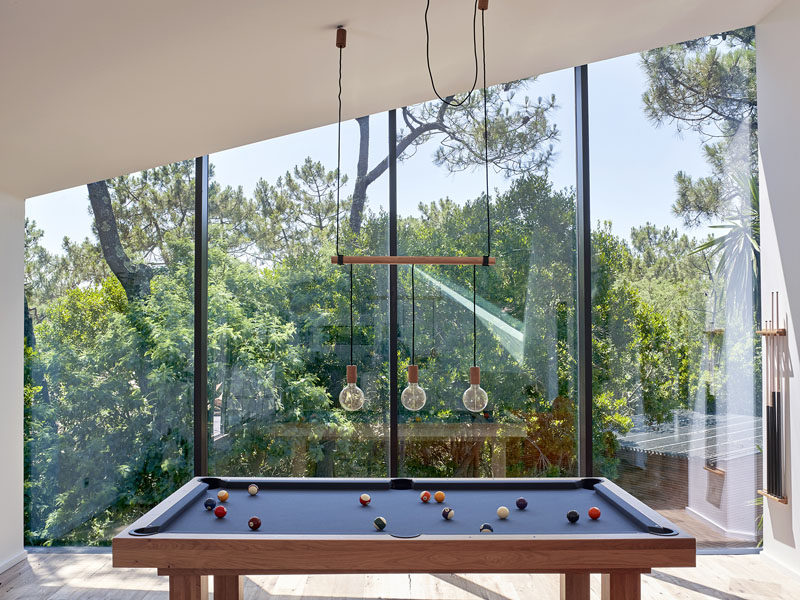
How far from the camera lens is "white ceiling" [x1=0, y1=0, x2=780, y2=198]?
2.66m

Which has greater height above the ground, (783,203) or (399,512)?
(783,203)

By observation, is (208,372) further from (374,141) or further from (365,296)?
(374,141)

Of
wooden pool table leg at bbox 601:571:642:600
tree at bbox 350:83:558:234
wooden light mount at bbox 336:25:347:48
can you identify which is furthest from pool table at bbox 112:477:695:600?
tree at bbox 350:83:558:234

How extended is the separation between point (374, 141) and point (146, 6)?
233 centimetres

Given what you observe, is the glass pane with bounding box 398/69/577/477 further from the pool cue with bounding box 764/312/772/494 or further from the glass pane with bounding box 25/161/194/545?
the glass pane with bounding box 25/161/194/545

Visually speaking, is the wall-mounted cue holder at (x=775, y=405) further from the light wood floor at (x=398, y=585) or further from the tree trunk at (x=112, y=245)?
the tree trunk at (x=112, y=245)

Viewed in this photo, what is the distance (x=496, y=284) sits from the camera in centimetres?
460

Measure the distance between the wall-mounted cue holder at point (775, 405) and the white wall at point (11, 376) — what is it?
4.74 metres

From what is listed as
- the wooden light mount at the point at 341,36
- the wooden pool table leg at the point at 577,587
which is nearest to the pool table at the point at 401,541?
the wooden pool table leg at the point at 577,587

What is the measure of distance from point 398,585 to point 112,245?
3.00 m

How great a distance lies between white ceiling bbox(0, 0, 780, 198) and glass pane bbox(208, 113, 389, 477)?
45cm

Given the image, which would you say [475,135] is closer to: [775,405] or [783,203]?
[783,203]

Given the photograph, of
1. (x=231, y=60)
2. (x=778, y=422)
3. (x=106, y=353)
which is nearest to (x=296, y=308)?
(x=106, y=353)

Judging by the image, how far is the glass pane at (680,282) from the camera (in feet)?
14.5
